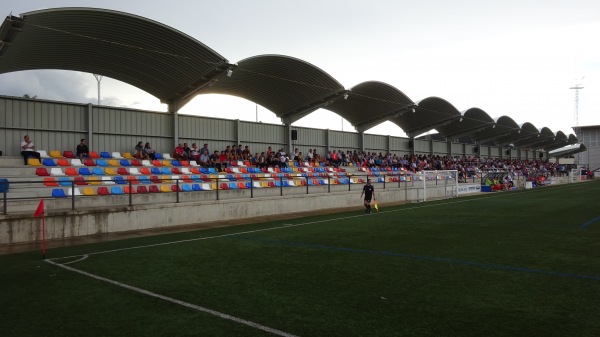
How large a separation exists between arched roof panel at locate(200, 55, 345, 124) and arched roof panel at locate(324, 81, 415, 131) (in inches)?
87.3

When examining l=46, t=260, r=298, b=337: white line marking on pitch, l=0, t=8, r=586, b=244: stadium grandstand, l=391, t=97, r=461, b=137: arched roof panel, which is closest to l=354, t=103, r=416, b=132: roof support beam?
l=0, t=8, r=586, b=244: stadium grandstand

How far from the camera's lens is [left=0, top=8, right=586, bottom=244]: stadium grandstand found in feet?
46.0

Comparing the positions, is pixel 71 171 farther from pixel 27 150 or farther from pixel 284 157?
pixel 284 157

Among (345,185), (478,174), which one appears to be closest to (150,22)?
(345,185)

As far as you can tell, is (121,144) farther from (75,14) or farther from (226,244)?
(226,244)

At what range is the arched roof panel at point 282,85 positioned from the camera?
22.8 m

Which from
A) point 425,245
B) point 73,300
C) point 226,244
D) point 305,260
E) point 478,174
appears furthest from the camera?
point 478,174

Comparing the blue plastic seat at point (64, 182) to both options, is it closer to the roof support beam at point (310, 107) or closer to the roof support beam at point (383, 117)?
the roof support beam at point (310, 107)

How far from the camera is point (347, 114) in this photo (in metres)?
33.3

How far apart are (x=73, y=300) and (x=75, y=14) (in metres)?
13.2

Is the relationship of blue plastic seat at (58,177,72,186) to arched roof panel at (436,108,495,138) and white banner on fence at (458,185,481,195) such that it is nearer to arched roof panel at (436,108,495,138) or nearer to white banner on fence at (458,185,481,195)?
white banner on fence at (458,185,481,195)

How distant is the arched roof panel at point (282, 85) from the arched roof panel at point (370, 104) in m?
2.22

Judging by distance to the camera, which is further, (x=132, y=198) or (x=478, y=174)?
(x=478, y=174)

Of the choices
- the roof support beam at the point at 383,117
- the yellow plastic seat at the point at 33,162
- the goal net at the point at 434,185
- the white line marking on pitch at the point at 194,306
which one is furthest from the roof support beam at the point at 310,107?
the white line marking on pitch at the point at 194,306
